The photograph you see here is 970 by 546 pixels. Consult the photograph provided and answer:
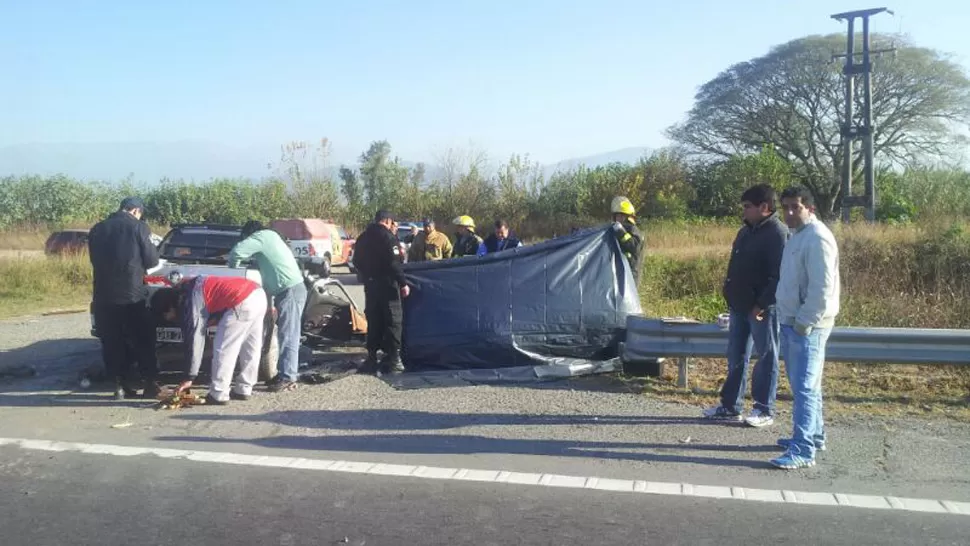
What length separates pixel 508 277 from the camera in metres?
8.35

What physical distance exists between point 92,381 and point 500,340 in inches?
161

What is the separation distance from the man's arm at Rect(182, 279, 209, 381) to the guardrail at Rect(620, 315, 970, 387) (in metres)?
3.97

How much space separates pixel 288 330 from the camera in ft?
26.0

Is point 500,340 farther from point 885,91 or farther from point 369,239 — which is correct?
point 885,91

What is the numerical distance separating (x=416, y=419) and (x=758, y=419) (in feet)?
8.86

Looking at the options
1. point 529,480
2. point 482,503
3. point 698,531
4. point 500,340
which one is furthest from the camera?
point 500,340

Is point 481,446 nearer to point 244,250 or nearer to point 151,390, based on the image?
point 244,250

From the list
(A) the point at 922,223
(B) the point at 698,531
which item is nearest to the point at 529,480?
(B) the point at 698,531

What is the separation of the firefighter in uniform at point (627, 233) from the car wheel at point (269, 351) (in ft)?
11.8

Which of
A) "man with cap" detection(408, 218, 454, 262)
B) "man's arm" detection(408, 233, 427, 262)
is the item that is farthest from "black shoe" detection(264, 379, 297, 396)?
"man's arm" detection(408, 233, 427, 262)

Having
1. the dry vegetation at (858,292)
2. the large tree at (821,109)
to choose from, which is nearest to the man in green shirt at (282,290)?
the dry vegetation at (858,292)

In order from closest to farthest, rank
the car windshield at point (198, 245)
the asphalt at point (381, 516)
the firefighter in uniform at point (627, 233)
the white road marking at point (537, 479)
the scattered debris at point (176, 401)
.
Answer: the asphalt at point (381, 516)
the white road marking at point (537, 479)
the scattered debris at point (176, 401)
the firefighter in uniform at point (627, 233)
the car windshield at point (198, 245)

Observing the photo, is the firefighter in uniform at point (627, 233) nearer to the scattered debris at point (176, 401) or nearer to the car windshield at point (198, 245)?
the scattered debris at point (176, 401)

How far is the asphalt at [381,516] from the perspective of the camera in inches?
171
